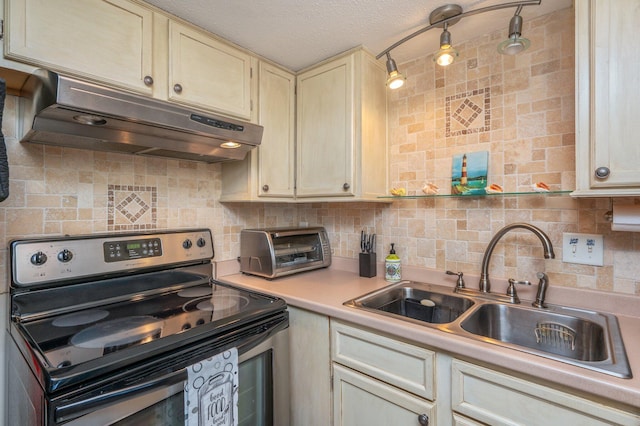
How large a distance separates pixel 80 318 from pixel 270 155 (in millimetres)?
1134

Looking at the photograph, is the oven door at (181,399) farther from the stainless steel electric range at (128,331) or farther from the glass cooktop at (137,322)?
the glass cooktop at (137,322)

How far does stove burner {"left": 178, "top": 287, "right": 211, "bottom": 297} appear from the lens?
1.47 m

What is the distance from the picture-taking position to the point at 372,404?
1.20 meters

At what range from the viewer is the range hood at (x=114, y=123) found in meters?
0.95

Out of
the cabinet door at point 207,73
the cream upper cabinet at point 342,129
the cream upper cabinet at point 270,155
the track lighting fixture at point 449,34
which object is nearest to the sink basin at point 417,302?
the cream upper cabinet at point 342,129

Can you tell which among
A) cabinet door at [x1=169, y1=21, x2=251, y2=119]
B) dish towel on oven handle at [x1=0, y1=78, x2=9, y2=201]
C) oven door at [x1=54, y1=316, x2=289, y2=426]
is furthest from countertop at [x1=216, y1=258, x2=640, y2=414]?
dish towel on oven handle at [x1=0, y1=78, x2=9, y2=201]

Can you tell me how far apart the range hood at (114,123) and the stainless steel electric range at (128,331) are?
0.40 meters

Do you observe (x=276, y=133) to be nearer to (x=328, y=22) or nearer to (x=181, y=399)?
(x=328, y=22)

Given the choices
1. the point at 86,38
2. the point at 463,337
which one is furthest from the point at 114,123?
the point at 463,337

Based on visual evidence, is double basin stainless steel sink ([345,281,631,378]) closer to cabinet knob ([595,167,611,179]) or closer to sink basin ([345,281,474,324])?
sink basin ([345,281,474,324])

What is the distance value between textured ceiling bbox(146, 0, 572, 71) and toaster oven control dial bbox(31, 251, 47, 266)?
1090mm

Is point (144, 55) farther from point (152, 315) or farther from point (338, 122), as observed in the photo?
point (152, 315)

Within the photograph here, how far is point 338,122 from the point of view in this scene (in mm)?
1686

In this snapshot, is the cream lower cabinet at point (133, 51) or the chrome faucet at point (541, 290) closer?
the cream lower cabinet at point (133, 51)
